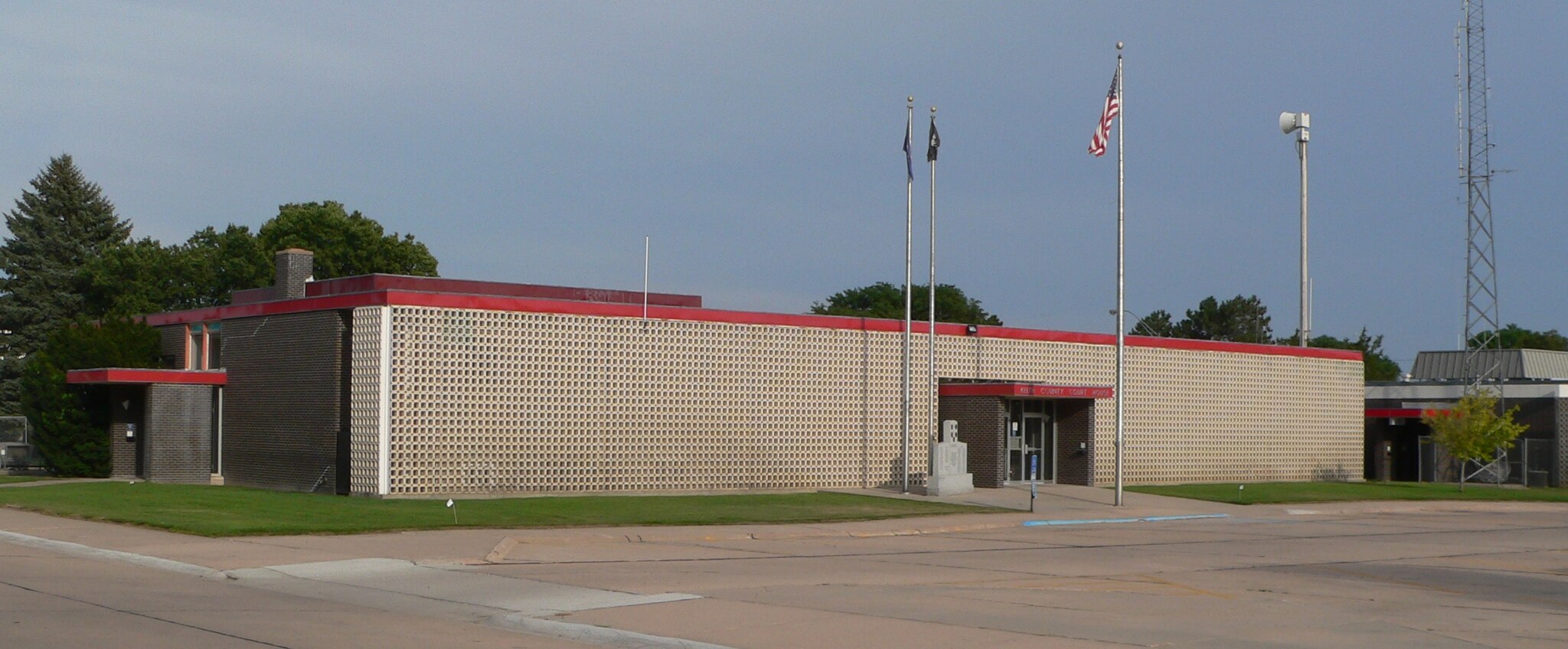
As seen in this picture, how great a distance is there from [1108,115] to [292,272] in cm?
2113

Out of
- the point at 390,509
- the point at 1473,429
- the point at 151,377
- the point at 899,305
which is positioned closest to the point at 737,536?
the point at 390,509

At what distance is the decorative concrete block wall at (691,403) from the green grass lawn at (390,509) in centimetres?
166

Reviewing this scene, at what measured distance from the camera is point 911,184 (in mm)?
36250

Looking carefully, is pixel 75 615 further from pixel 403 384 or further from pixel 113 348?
pixel 113 348

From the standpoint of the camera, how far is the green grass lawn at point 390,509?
23922 mm

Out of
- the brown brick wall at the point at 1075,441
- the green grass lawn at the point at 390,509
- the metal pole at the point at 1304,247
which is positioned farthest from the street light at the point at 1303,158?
the green grass lawn at the point at 390,509

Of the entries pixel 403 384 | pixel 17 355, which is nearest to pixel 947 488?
pixel 403 384

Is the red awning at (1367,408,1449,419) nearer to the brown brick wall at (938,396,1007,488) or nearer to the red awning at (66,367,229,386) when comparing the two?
the brown brick wall at (938,396,1007,488)

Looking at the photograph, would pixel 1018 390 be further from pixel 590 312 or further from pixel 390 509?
pixel 390 509

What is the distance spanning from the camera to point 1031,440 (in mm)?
42656

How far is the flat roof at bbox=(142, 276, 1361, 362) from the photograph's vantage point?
106 ft

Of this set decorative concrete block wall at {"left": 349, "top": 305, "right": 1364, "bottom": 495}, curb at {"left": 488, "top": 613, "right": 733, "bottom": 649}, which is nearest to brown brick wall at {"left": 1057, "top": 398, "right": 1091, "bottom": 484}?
decorative concrete block wall at {"left": 349, "top": 305, "right": 1364, "bottom": 495}

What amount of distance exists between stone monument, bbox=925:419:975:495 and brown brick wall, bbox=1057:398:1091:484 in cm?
604

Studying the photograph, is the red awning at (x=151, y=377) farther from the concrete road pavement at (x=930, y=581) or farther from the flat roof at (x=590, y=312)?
the concrete road pavement at (x=930, y=581)
